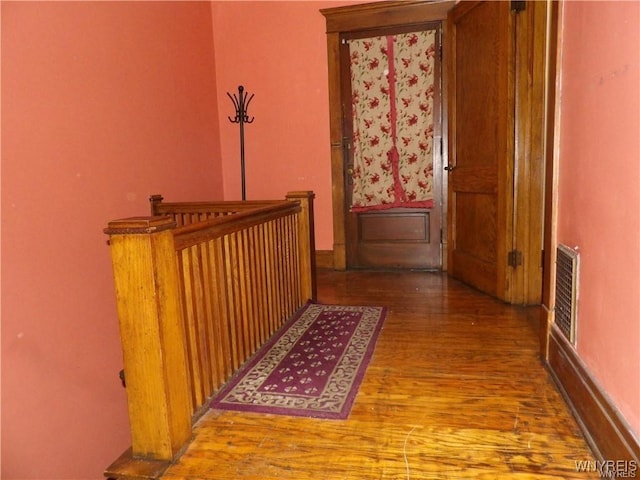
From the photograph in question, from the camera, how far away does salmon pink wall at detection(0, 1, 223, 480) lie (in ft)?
7.14

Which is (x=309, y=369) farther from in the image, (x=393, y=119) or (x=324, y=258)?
(x=393, y=119)

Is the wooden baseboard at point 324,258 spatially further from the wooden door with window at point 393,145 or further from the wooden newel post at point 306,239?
the wooden newel post at point 306,239

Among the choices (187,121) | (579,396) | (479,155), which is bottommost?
(579,396)

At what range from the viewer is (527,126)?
117 inches

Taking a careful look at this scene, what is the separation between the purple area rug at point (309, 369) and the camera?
6.29ft

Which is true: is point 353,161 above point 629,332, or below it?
above

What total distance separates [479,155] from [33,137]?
2804 mm

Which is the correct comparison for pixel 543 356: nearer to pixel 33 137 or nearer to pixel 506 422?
pixel 506 422

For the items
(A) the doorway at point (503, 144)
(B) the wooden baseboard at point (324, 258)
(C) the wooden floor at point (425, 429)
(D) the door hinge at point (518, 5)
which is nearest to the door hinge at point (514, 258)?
(A) the doorway at point (503, 144)

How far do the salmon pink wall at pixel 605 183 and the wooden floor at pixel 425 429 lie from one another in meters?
0.30

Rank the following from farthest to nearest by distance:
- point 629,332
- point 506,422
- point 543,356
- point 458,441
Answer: point 543,356 → point 506,422 → point 458,441 → point 629,332

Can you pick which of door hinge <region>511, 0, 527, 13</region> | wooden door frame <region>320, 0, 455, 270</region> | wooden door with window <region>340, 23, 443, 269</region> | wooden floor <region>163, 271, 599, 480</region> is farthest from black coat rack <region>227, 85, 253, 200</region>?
wooden floor <region>163, 271, 599, 480</region>

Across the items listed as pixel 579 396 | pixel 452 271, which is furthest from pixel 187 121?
pixel 579 396

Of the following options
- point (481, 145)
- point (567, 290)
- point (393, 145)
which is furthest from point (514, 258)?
point (393, 145)
